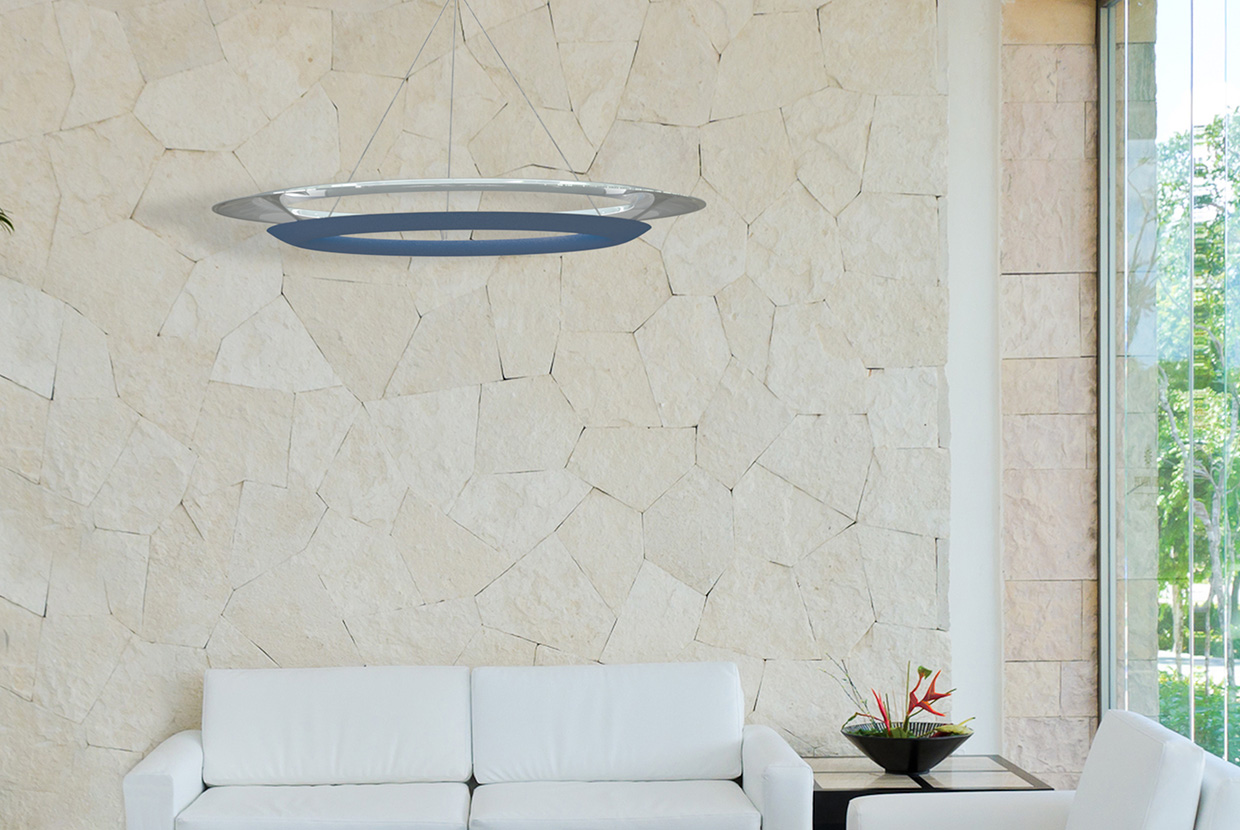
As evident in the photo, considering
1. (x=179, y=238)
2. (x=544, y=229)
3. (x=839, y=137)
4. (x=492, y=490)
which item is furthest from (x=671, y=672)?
(x=179, y=238)

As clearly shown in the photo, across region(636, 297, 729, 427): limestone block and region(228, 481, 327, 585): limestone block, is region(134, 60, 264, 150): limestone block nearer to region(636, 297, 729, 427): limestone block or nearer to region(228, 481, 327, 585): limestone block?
region(228, 481, 327, 585): limestone block

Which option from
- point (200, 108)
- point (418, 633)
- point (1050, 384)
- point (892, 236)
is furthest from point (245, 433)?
point (1050, 384)

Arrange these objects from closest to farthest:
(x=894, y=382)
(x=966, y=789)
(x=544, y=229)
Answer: (x=544, y=229)
(x=966, y=789)
(x=894, y=382)

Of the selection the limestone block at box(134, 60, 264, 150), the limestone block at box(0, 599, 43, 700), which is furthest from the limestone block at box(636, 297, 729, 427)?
the limestone block at box(0, 599, 43, 700)

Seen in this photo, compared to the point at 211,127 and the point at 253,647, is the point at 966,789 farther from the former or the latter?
the point at 211,127

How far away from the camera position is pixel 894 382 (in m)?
3.89

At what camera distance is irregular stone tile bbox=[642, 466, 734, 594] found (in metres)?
3.87

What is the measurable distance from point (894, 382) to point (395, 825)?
210 centimetres

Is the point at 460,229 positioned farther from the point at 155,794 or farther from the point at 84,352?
the point at 155,794

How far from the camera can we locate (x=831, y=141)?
12.8 ft

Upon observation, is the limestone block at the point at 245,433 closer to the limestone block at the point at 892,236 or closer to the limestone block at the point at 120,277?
the limestone block at the point at 120,277

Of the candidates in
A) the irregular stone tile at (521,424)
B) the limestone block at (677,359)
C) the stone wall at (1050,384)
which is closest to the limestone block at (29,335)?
the irregular stone tile at (521,424)

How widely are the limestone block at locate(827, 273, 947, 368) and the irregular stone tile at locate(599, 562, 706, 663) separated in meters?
1.02

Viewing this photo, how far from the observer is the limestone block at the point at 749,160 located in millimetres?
3889
